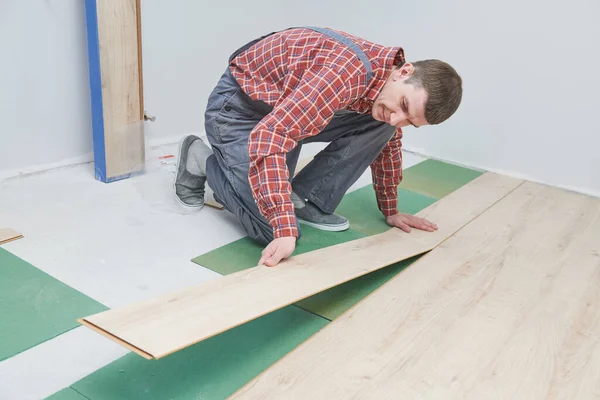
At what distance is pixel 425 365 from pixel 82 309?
1.00m

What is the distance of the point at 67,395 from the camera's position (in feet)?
4.57

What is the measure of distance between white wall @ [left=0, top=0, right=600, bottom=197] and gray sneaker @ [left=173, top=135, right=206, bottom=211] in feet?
2.15

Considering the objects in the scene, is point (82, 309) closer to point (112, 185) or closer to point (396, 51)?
point (112, 185)

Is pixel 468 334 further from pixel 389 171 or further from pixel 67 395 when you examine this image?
pixel 67 395

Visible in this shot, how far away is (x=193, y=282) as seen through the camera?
1.98 m

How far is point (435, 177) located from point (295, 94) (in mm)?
1824

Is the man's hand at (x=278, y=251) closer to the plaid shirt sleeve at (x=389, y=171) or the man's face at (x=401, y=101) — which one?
the man's face at (x=401, y=101)

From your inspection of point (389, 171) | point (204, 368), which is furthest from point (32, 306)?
point (389, 171)

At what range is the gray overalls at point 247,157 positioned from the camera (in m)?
2.29

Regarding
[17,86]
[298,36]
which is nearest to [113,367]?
[298,36]

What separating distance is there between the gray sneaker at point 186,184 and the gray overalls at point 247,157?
0.57 ft

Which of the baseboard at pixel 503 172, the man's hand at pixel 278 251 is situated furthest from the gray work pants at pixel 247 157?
the baseboard at pixel 503 172

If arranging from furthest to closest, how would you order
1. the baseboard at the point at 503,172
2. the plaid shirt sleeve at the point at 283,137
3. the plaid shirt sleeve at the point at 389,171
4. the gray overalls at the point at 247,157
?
the baseboard at the point at 503,172
the plaid shirt sleeve at the point at 389,171
the gray overalls at the point at 247,157
the plaid shirt sleeve at the point at 283,137

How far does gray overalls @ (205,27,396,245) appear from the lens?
7.52ft
